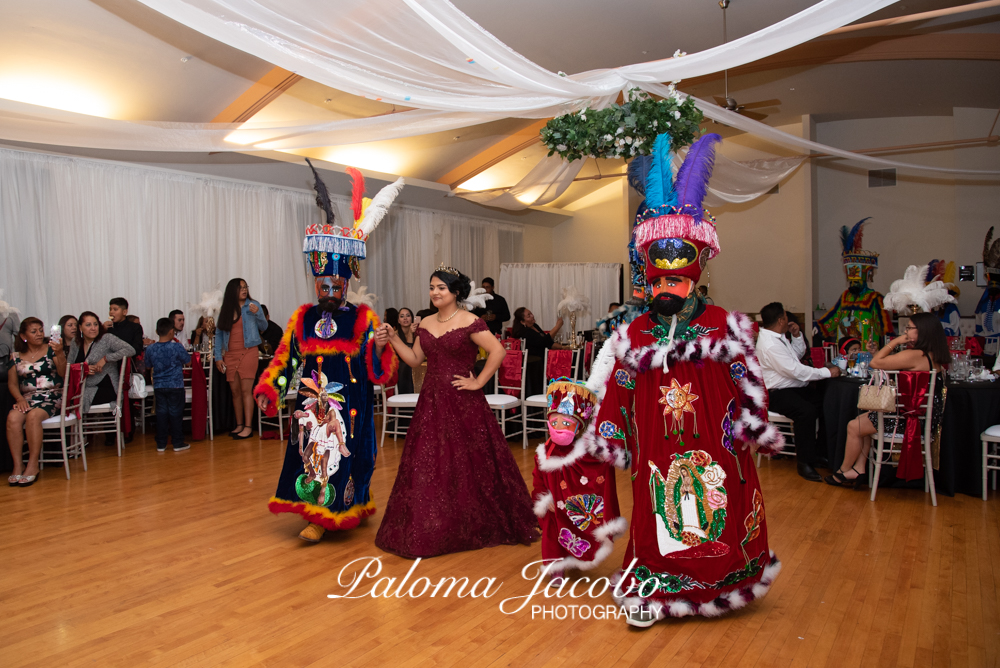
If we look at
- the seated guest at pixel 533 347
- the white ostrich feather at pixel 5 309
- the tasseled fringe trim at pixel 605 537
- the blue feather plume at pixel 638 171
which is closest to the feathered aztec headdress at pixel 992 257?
the seated guest at pixel 533 347

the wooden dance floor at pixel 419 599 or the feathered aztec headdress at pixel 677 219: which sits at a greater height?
the feathered aztec headdress at pixel 677 219

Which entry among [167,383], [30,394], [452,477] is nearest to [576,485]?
[452,477]

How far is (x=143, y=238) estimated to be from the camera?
310 inches

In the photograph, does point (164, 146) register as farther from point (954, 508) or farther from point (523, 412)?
point (954, 508)

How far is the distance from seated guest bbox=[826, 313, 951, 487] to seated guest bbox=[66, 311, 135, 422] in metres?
6.26

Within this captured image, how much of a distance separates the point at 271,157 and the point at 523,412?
455cm

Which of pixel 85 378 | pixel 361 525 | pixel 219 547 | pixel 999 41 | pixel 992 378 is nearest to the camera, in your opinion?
pixel 219 547

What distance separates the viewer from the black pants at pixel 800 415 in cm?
534

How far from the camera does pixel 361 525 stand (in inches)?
168

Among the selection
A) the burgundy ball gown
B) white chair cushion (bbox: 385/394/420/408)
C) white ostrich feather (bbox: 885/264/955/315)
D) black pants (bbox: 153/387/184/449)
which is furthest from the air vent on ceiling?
black pants (bbox: 153/387/184/449)

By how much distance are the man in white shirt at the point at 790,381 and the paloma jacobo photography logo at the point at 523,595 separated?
2762mm

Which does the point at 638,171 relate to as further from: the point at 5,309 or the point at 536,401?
the point at 5,309

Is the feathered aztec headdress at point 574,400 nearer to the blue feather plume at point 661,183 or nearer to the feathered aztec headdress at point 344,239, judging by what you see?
the blue feather plume at point 661,183

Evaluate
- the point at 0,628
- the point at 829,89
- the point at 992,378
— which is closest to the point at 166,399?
the point at 0,628
